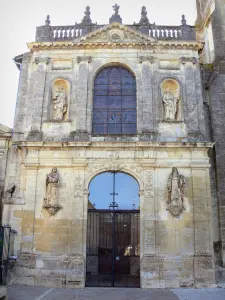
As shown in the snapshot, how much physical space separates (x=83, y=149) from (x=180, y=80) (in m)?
4.80

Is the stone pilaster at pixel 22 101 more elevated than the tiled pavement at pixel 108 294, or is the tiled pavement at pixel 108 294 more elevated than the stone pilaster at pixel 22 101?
the stone pilaster at pixel 22 101

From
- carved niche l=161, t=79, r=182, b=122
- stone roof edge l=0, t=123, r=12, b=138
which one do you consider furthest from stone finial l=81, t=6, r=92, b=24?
stone roof edge l=0, t=123, r=12, b=138

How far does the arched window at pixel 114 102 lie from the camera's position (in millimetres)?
13781

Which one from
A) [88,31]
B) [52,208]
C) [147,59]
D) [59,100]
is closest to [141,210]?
[52,208]

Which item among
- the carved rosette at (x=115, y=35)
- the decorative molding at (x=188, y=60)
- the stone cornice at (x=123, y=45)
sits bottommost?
the decorative molding at (x=188, y=60)

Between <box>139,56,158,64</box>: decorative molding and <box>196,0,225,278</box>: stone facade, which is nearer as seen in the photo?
<box>196,0,225,278</box>: stone facade

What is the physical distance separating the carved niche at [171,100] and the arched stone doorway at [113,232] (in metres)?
2.88

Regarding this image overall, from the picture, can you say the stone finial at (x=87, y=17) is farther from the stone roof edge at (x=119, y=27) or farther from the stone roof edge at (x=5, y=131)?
the stone roof edge at (x=5, y=131)

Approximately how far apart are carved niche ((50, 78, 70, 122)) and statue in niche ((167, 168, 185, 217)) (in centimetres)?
466

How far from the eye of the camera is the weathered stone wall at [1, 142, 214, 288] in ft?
38.8

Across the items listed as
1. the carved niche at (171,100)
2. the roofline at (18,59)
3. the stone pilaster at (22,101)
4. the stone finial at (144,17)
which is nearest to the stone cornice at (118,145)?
the stone pilaster at (22,101)

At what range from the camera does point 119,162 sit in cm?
1294

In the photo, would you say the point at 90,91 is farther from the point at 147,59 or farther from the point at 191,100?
the point at 191,100

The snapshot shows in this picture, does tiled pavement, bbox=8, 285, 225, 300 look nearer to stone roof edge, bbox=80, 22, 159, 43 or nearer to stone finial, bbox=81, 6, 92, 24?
stone roof edge, bbox=80, 22, 159, 43
